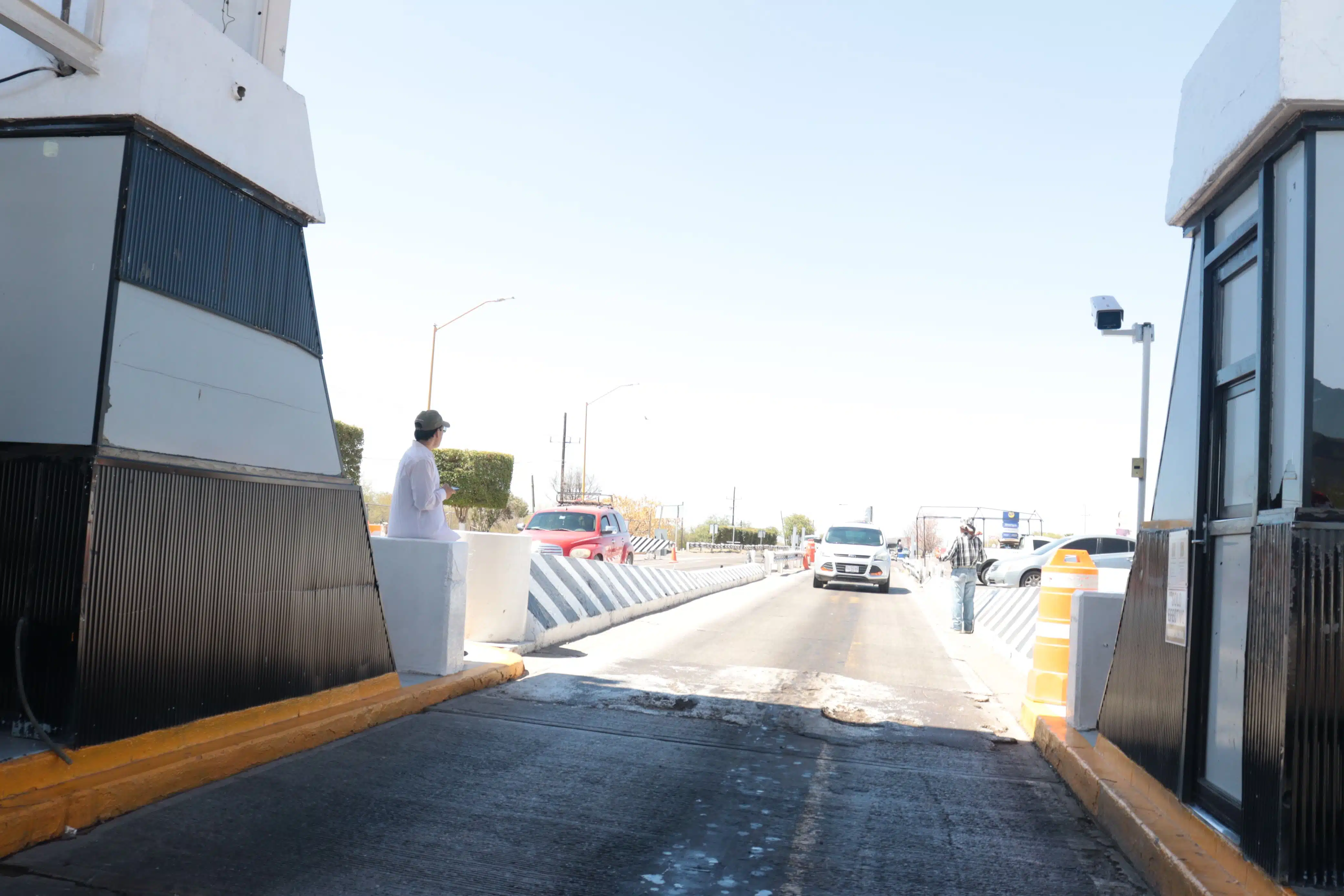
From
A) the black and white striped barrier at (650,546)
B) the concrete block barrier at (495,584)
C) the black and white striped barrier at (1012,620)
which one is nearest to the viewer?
the concrete block barrier at (495,584)

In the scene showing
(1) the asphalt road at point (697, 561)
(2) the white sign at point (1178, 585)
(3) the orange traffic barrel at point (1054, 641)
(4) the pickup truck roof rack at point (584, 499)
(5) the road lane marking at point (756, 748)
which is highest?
(4) the pickup truck roof rack at point (584, 499)

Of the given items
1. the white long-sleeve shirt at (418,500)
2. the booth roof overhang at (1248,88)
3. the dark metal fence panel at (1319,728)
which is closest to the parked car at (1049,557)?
the white long-sleeve shirt at (418,500)

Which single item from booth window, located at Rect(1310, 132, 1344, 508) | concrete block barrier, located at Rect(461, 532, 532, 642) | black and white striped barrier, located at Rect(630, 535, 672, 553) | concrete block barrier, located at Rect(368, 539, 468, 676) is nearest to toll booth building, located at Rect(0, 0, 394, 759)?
concrete block barrier, located at Rect(368, 539, 468, 676)

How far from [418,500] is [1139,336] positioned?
1079 cm

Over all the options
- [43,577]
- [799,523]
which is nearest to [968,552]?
[43,577]

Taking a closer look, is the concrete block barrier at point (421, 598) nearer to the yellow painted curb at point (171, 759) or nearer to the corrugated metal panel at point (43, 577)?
the yellow painted curb at point (171, 759)

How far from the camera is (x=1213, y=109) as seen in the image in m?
4.75

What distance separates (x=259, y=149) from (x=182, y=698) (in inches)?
127

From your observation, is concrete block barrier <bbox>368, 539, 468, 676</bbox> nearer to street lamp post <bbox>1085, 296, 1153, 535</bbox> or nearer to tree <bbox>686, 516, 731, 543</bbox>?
street lamp post <bbox>1085, 296, 1153, 535</bbox>

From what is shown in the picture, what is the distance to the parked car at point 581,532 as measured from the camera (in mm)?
21859

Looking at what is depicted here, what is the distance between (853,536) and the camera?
2758cm

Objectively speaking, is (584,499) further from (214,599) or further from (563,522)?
(214,599)

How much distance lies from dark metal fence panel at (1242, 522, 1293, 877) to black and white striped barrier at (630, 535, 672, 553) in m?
46.7

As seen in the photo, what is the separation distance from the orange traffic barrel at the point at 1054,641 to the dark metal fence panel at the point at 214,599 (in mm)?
5083
